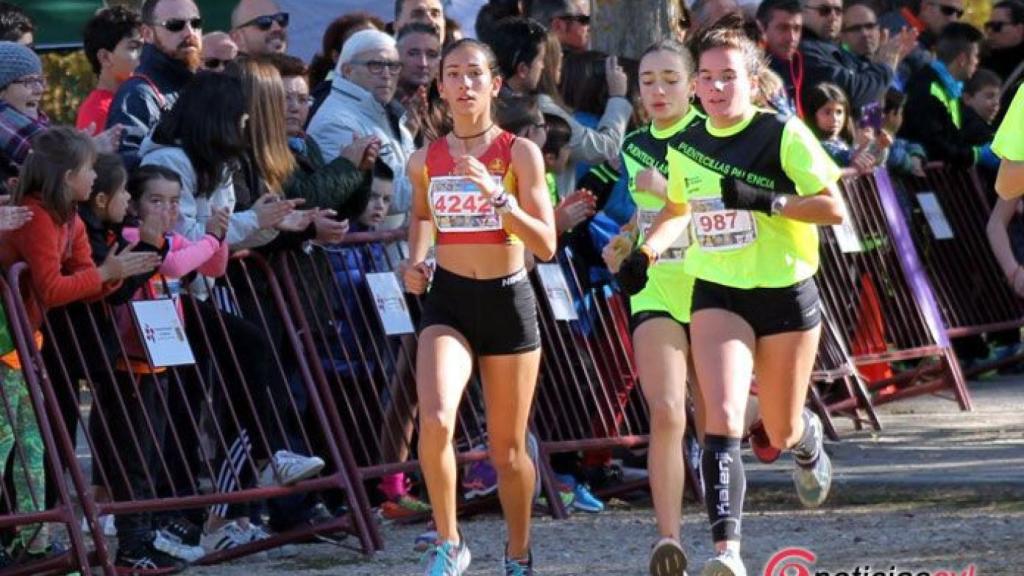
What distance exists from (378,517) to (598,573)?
171cm

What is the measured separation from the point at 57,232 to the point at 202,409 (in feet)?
4.23

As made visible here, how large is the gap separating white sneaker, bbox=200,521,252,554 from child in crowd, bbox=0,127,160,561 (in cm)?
127

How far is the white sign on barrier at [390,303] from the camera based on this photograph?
1015 centimetres

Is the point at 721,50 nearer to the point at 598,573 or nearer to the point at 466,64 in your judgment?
the point at 466,64

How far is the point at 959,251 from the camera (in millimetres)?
14594

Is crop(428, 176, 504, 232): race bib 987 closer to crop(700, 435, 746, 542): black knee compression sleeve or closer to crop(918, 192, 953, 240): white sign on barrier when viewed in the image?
crop(700, 435, 746, 542): black knee compression sleeve

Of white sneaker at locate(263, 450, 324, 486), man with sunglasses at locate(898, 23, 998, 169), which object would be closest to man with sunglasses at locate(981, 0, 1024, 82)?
man with sunglasses at locate(898, 23, 998, 169)

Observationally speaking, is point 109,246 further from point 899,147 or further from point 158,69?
point 899,147

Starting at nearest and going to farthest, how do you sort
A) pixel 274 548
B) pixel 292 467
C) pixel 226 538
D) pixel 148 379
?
pixel 148 379, pixel 292 467, pixel 226 538, pixel 274 548

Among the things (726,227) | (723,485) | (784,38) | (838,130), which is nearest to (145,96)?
(726,227)

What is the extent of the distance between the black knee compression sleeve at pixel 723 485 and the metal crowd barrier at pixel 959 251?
6.44m

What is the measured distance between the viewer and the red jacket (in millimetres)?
8609

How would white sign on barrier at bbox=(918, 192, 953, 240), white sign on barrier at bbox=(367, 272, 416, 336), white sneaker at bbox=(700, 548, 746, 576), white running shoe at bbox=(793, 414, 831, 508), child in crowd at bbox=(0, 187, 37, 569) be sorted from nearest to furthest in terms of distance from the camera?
white sneaker at bbox=(700, 548, 746, 576) < child in crowd at bbox=(0, 187, 37, 569) < white running shoe at bbox=(793, 414, 831, 508) < white sign on barrier at bbox=(367, 272, 416, 336) < white sign on barrier at bbox=(918, 192, 953, 240)

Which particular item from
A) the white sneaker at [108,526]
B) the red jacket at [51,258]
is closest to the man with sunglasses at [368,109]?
the white sneaker at [108,526]
